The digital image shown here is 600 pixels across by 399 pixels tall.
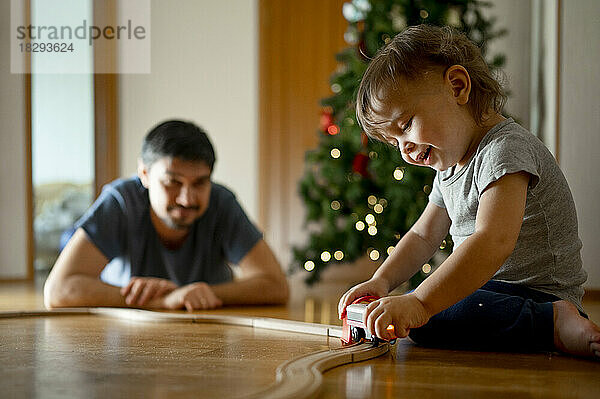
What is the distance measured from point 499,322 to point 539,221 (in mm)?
201

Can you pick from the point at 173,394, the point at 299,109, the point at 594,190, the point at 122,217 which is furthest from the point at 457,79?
the point at 299,109

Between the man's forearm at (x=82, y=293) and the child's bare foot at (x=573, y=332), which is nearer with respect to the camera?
the child's bare foot at (x=573, y=332)

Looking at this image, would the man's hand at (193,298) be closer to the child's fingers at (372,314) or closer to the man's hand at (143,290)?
the man's hand at (143,290)

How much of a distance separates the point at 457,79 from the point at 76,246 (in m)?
1.14

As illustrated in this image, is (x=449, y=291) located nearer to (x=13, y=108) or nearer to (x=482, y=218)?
(x=482, y=218)

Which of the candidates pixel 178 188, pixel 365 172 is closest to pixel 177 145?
pixel 178 188

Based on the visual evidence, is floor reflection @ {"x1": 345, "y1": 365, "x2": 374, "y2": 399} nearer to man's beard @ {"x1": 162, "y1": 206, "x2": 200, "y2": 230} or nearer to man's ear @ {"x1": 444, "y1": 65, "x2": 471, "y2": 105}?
man's ear @ {"x1": 444, "y1": 65, "x2": 471, "y2": 105}

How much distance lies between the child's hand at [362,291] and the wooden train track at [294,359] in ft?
0.29

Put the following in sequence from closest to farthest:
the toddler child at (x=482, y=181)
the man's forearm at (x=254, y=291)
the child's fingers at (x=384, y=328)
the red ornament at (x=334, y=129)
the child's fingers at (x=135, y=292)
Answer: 1. the child's fingers at (x=384, y=328)
2. the toddler child at (x=482, y=181)
3. the child's fingers at (x=135, y=292)
4. the man's forearm at (x=254, y=291)
5. the red ornament at (x=334, y=129)

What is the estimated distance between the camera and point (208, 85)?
4.16 metres

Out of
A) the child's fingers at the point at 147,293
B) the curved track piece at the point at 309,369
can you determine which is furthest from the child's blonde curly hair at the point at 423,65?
the child's fingers at the point at 147,293

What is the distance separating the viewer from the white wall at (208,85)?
4078 mm

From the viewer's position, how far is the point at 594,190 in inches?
102

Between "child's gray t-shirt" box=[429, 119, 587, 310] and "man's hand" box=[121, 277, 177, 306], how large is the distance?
0.87 m
